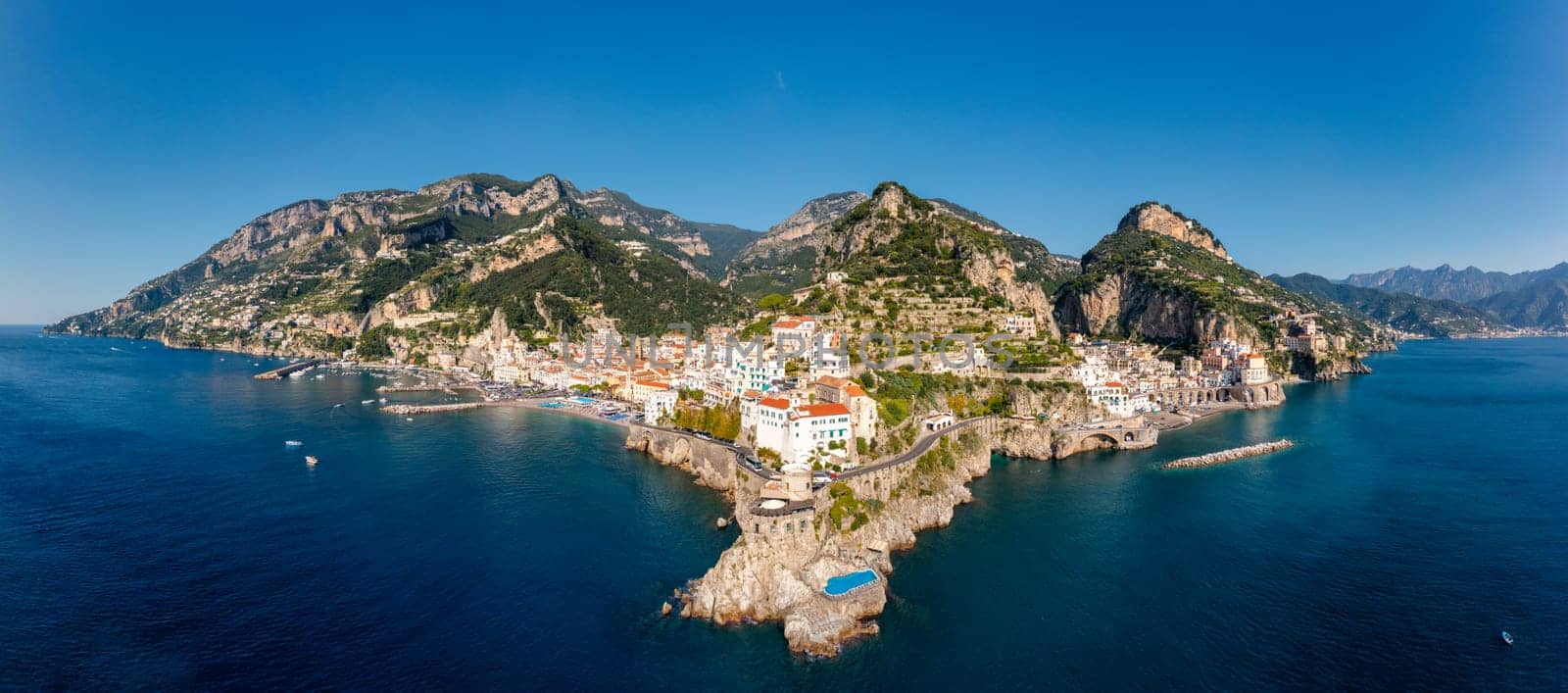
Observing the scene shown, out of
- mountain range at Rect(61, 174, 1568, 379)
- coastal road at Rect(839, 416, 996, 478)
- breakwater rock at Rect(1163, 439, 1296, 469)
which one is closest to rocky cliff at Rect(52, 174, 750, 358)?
mountain range at Rect(61, 174, 1568, 379)

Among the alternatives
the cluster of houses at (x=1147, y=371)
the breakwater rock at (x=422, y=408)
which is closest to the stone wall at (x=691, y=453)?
the breakwater rock at (x=422, y=408)

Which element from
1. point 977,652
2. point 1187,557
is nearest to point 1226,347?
point 1187,557

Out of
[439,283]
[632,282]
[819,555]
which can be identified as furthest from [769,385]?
[439,283]

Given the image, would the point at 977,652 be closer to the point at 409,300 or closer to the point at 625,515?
the point at 625,515

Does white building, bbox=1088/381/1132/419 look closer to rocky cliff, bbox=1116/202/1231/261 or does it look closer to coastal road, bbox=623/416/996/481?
coastal road, bbox=623/416/996/481

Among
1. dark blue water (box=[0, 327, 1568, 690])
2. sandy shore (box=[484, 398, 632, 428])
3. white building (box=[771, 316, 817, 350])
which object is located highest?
white building (box=[771, 316, 817, 350])

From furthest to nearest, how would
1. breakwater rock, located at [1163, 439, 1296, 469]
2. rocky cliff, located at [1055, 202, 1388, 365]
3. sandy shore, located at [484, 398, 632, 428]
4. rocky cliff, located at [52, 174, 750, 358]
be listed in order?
rocky cliff, located at [52, 174, 750, 358] < rocky cliff, located at [1055, 202, 1388, 365] < sandy shore, located at [484, 398, 632, 428] < breakwater rock, located at [1163, 439, 1296, 469]

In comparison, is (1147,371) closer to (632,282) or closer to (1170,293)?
(1170,293)
